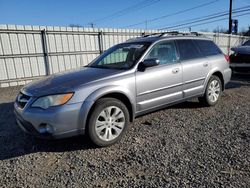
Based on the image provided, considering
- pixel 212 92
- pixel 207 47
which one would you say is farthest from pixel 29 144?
pixel 207 47

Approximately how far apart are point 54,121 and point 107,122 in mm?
805

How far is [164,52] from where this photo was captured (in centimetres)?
425

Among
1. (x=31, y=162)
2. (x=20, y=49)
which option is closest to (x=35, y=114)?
(x=31, y=162)

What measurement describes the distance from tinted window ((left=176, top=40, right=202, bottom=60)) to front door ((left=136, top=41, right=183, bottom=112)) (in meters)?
0.19

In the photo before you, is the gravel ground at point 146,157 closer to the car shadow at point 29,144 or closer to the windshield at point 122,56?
the car shadow at point 29,144

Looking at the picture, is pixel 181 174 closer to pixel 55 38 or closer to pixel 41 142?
pixel 41 142

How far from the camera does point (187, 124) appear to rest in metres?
4.18

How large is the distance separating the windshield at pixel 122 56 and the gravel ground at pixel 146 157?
3.93 feet

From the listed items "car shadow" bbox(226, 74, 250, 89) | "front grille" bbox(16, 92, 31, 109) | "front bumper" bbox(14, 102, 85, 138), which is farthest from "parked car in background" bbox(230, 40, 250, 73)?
"front grille" bbox(16, 92, 31, 109)

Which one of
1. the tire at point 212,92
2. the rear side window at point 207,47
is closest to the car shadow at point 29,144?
the tire at point 212,92

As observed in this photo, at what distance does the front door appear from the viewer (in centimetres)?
377

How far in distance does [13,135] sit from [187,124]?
3.19m

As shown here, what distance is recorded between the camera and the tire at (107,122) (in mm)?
3217

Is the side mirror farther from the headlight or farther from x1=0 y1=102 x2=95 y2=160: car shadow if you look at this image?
x1=0 y1=102 x2=95 y2=160: car shadow
